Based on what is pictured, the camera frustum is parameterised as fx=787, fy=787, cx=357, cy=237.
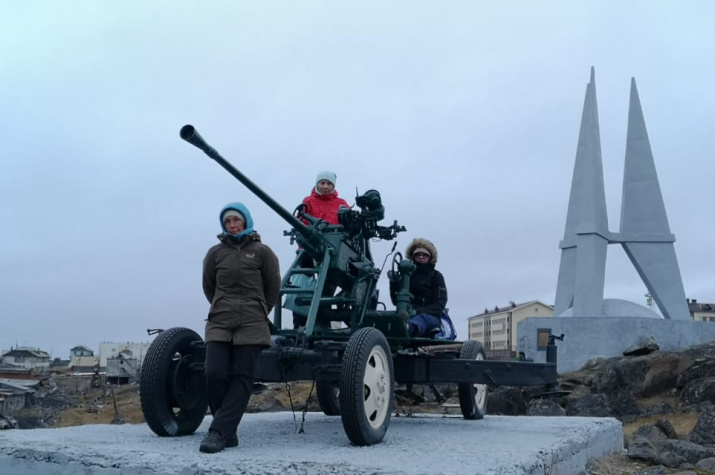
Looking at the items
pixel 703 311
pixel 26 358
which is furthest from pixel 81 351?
pixel 703 311

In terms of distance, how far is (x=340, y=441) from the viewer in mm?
4957

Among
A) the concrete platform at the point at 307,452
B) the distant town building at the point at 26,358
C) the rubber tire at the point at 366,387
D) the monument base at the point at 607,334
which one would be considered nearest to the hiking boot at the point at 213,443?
the concrete platform at the point at 307,452

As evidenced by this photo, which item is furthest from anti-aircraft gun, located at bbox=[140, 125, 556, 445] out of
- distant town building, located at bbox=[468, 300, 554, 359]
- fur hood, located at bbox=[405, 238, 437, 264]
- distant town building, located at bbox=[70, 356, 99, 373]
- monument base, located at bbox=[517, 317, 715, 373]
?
distant town building, located at bbox=[70, 356, 99, 373]

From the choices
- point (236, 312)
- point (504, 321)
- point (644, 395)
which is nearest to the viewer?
point (236, 312)

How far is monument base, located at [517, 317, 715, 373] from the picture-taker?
25.9 metres

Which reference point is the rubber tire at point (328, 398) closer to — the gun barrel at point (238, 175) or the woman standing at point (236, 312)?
the gun barrel at point (238, 175)

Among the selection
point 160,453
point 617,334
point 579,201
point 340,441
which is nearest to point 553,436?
point 340,441

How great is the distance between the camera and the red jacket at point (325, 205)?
678 cm

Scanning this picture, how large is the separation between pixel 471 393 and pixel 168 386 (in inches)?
119

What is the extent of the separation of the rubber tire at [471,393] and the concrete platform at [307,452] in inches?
29.8

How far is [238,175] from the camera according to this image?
5.21 m

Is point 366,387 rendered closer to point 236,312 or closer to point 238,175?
point 236,312

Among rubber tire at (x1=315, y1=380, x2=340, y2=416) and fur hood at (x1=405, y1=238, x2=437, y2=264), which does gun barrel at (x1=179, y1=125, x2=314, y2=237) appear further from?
rubber tire at (x1=315, y1=380, x2=340, y2=416)

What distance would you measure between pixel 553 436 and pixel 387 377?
131cm
